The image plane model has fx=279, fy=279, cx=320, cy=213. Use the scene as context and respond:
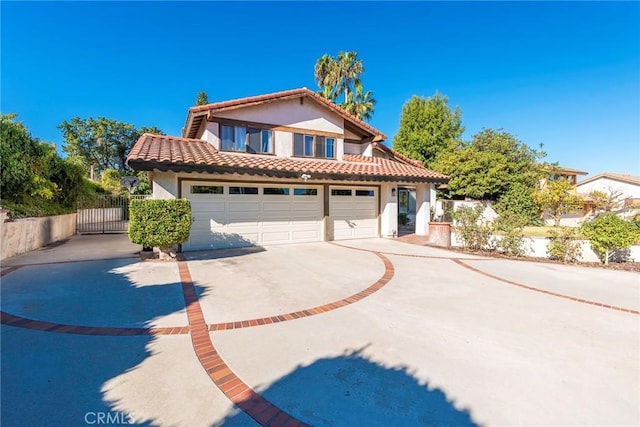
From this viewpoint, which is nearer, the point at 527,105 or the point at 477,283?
the point at 477,283

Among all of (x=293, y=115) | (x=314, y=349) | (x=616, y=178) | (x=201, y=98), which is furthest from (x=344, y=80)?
(x=616, y=178)

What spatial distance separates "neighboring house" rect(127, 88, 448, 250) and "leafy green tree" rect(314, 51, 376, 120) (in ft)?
45.9

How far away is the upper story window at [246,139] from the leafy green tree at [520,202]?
19.6m

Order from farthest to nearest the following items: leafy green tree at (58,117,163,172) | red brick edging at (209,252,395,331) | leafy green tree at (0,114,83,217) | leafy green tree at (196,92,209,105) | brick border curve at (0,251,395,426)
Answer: leafy green tree at (196,92,209,105) < leafy green tree at (58,117,163,172) < leafy green tree at (0,114,83,217) < red brick edging at (209,252,395,331) < brick border curve at (0,251,395,426)

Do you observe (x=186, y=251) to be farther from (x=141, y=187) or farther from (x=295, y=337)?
(x=141, y=187)

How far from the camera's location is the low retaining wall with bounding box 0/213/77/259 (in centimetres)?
896

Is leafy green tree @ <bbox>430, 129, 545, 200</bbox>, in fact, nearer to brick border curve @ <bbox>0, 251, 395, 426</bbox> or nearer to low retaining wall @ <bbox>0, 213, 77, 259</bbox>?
brick border curve @ <bbox>0, 251, 395, 426</bbox>

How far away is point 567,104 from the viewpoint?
19.0 metres

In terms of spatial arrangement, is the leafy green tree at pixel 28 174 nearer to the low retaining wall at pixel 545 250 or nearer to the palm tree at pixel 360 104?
the low retaining wall at pixel 545 250

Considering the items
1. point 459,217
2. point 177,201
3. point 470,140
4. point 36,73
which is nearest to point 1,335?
point 177,201

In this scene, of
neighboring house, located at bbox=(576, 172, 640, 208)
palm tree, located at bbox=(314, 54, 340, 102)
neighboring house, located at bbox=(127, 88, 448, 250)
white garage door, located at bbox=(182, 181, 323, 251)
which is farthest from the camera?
neighboring house, located at bbox=(576, 172, 640, 208)

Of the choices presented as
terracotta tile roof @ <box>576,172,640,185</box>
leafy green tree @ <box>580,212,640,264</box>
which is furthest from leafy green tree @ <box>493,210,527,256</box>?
terracotta tile roof @ <box>576,172,640,185</box>

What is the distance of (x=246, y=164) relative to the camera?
10.8 meters

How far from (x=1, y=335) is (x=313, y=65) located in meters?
30.0
